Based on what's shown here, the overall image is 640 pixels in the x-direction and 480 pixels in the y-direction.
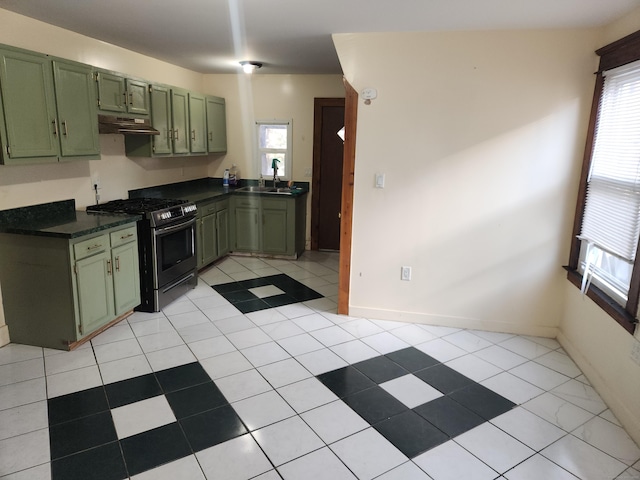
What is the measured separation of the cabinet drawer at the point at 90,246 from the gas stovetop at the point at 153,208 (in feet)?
1.47

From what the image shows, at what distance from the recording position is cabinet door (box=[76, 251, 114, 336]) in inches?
112

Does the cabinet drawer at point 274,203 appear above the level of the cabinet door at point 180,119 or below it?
below

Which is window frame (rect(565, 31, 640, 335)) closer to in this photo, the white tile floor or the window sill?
the window sill

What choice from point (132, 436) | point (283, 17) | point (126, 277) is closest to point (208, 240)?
point (126, 277)

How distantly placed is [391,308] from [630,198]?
189 centimetres

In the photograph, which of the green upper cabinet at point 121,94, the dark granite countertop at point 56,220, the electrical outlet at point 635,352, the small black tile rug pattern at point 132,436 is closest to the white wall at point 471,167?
the electrical outlet at point 635,352

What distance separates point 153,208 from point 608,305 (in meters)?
3.47

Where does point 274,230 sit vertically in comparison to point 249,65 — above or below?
below

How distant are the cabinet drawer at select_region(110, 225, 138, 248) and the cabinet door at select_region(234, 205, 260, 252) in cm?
198

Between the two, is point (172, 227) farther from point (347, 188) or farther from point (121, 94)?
point (347, 188)

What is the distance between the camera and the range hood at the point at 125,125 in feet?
11.1

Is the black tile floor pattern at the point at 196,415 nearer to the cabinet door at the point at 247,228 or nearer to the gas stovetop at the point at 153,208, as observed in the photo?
the gas stovetop at the point at 153,208

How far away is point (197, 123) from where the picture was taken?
15.9ft

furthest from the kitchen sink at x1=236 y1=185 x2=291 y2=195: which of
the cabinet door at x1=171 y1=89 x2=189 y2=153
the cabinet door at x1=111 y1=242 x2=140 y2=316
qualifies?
the cabinet door at x1=111 y1=242 x2=140 y2=316
